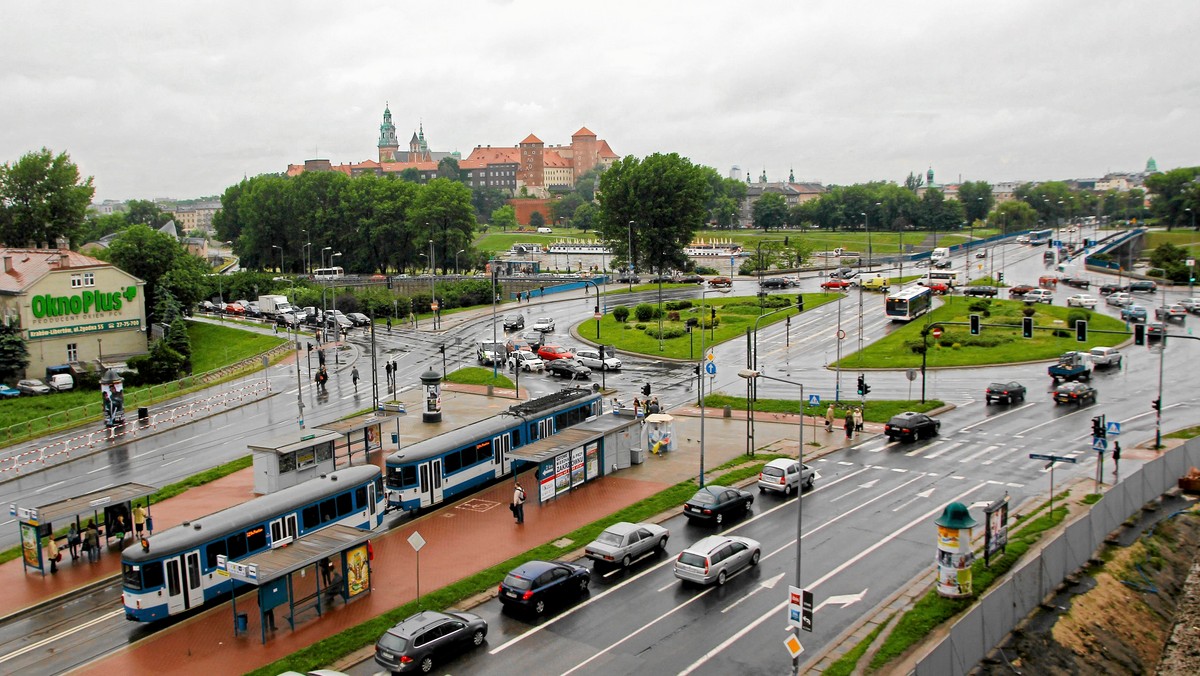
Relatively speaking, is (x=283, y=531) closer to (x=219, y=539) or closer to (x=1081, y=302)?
(x=219, y=539)

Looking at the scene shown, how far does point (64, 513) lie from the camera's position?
28.0 meters

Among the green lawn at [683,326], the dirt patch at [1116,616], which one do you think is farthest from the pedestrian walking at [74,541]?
the green lawn at [683,326]

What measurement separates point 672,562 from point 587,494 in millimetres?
7833

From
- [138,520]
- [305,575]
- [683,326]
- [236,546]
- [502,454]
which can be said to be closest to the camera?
[236,546]

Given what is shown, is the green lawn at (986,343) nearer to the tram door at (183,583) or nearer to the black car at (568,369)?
the black car at (568,369)

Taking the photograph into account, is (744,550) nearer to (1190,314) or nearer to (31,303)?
(31,303)

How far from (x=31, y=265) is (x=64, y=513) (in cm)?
5561

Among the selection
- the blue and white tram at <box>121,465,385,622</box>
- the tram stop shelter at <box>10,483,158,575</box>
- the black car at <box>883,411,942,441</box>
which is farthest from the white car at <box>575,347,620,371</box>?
the tram stop shelter at <box>10,483,158,575</box>

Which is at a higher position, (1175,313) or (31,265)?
(31,265)

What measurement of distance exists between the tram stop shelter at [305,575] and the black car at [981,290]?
78203mm

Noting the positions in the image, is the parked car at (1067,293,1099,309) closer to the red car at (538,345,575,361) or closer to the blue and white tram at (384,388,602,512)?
the red car at (538,345,575,361)

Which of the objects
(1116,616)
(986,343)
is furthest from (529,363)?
(1116,616)

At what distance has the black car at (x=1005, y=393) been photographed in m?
49.0

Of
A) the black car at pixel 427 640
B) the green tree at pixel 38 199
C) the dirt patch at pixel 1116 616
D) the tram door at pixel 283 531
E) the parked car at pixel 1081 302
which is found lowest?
the dirt patch at pixel 1116 616
